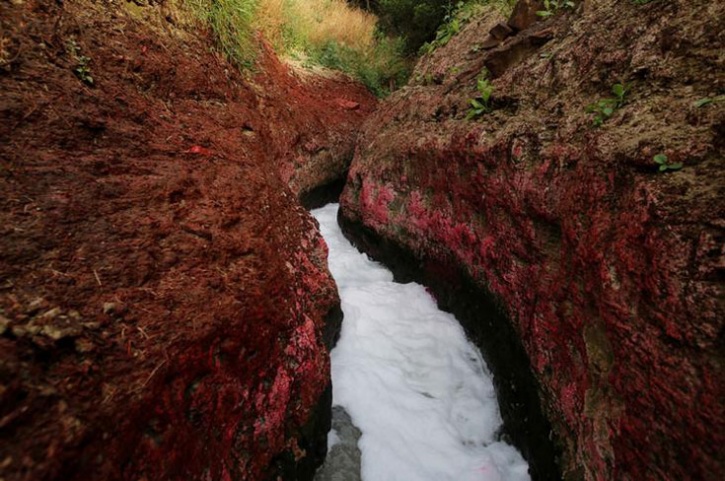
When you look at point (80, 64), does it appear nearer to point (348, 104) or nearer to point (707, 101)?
point (707, 101)

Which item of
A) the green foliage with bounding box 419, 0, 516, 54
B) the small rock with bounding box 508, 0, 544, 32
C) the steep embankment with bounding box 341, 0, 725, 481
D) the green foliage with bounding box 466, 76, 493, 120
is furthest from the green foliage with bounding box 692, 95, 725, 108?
the green foliage with bounding box 419, 0, 516, 54

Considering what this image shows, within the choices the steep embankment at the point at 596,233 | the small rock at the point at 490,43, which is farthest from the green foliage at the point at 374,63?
the steep embankment at the point at 596,233

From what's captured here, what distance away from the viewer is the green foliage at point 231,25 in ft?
12.7

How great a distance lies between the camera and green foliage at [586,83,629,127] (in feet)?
6.59

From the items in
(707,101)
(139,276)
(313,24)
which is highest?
(313,24)

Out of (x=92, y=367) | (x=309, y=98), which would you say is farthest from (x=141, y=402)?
(x=309, y=98)

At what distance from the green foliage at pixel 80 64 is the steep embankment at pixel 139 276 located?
0.5 inches

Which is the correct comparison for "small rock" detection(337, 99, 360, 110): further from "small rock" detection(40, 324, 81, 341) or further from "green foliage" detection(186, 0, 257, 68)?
"small rock" detection(40, 324, 81, 341)

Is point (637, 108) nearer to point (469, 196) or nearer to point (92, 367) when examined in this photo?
point (469, 196)

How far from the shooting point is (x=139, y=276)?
1490 mm

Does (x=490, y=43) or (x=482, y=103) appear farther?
(x=490, y=43)

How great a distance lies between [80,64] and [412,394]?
3.03m

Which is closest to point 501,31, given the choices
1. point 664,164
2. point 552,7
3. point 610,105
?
point 552,7

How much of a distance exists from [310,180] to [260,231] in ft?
12.1
